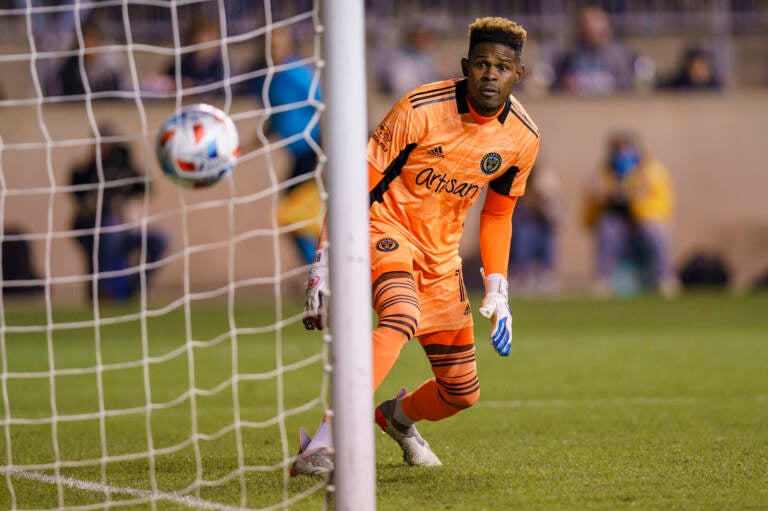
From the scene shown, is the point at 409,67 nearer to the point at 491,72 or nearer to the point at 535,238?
the point at 535,238

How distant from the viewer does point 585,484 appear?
→ 5.05 meters

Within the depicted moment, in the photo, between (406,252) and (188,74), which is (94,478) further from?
(188,74)

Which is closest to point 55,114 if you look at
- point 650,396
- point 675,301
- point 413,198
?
point 675,301

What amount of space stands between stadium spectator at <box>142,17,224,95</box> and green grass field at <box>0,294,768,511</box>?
3065mm

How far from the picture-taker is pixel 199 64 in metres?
14.5

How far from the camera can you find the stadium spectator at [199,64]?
13.4m

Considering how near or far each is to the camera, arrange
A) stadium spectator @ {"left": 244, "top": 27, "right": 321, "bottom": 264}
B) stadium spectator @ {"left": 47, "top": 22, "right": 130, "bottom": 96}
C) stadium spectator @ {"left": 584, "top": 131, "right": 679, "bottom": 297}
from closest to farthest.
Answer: stadium spectator @ {"left": 244, "top": 27, "right": 321, "bottom": 264}, stadium spectator @ {"left": 47, "top": 22, "right": 130, "bottom": 96}, stadium spectator @ {"left": 584, "top": 131, "right": 679, "bottom": 297}

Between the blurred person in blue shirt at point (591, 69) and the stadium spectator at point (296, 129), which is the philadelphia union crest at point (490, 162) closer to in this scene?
the stadium spectator at point (296, 129)

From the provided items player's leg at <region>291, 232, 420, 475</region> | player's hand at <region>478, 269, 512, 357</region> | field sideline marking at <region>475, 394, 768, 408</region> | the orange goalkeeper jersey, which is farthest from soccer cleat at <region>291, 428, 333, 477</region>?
field sideline marking at <region>475, 394, 768, 408</region>

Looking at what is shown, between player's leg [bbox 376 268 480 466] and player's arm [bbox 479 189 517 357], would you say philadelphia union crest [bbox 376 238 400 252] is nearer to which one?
player's leg [bbox 376 268 480 466]

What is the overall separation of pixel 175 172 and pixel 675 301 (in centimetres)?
1010

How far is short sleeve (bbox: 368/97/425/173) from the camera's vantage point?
514 cm

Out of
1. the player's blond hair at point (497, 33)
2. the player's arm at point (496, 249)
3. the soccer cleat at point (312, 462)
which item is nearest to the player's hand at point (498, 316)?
the player's arm at point (496, 249)

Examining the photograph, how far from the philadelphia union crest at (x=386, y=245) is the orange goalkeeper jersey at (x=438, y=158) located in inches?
4.1
